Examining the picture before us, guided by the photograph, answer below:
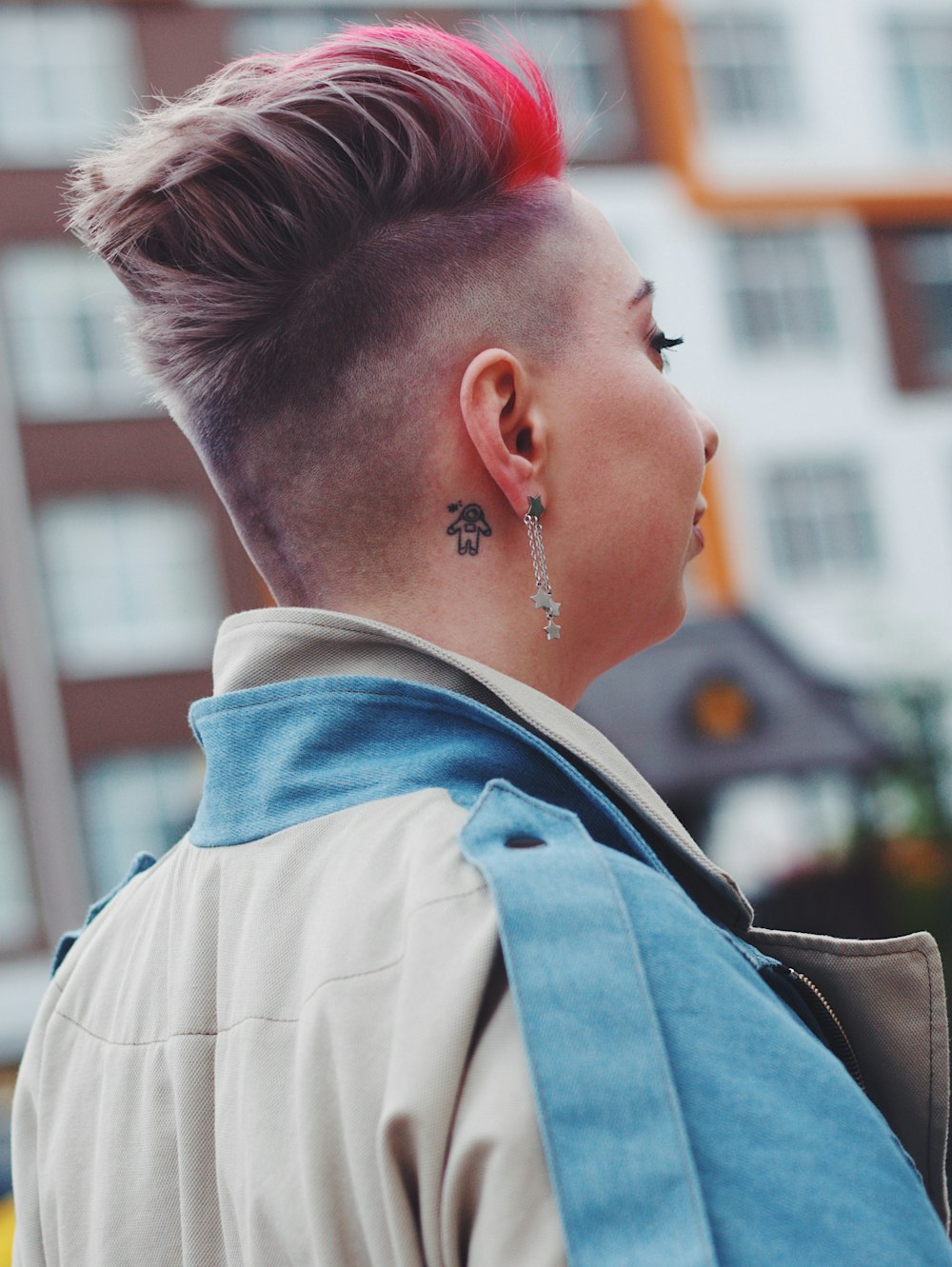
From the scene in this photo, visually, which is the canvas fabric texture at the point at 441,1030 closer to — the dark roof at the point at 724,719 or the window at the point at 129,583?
the dark roof at the point at 724,719

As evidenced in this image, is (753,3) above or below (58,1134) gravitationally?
above

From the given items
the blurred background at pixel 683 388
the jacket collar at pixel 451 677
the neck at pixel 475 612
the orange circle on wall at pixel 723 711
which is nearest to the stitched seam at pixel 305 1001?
the jacket collar at pixel 451 677

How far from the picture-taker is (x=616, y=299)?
1428 mm

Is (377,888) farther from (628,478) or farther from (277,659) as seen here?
(628,478)

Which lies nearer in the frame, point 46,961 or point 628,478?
point 628,478

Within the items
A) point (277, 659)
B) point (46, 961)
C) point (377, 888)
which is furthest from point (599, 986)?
point (46, 961)

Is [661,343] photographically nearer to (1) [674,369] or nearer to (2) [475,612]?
(2) [475,612]

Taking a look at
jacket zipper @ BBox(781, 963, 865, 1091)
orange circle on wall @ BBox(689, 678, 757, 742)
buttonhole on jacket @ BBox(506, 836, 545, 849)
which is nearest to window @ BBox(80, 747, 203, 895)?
orange circle on wall @ BBox(689, 678, 757, 742)

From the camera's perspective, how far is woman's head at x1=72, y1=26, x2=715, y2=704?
1335 mm

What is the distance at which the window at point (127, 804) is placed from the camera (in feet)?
49.9

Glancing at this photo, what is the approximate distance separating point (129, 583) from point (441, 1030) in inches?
599

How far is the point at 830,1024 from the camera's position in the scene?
125cm

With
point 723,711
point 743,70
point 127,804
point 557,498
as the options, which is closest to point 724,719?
point 723,711

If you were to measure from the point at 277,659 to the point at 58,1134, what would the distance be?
47 centimetres
